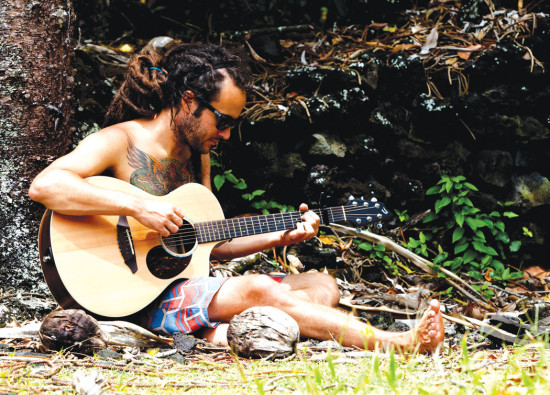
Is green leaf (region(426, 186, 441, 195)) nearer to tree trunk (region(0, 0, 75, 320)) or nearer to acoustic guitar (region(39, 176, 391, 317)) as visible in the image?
acoustic guitar (region(39, 176, 391, 317))

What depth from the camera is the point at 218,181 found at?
4.05m

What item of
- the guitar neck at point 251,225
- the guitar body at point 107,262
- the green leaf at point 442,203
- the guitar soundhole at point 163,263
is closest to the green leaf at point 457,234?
the green leaf at point 442,203

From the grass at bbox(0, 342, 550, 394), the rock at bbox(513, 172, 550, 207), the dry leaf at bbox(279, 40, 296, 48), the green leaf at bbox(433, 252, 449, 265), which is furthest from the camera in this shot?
the dry leaf at bbox(279, 40, 296, 48)

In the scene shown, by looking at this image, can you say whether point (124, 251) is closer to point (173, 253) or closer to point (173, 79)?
point (173, 253)

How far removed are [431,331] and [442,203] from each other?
206 cm

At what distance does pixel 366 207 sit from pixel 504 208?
5.21ft

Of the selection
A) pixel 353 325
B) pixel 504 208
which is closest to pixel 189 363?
pixel 353 325

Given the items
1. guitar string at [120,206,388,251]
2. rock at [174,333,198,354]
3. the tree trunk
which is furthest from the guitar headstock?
the tree trunk

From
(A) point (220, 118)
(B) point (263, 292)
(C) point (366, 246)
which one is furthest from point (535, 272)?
(A) point (220, 118)

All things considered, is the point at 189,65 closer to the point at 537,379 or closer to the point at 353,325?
the point at 353,325

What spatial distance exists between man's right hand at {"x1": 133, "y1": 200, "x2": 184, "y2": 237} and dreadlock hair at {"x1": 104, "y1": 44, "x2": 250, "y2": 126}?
2.36 ft

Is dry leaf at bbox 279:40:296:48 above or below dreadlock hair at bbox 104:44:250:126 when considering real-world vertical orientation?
above

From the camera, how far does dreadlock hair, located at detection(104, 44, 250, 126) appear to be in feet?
10.2

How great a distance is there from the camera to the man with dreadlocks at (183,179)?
8.23 feet
